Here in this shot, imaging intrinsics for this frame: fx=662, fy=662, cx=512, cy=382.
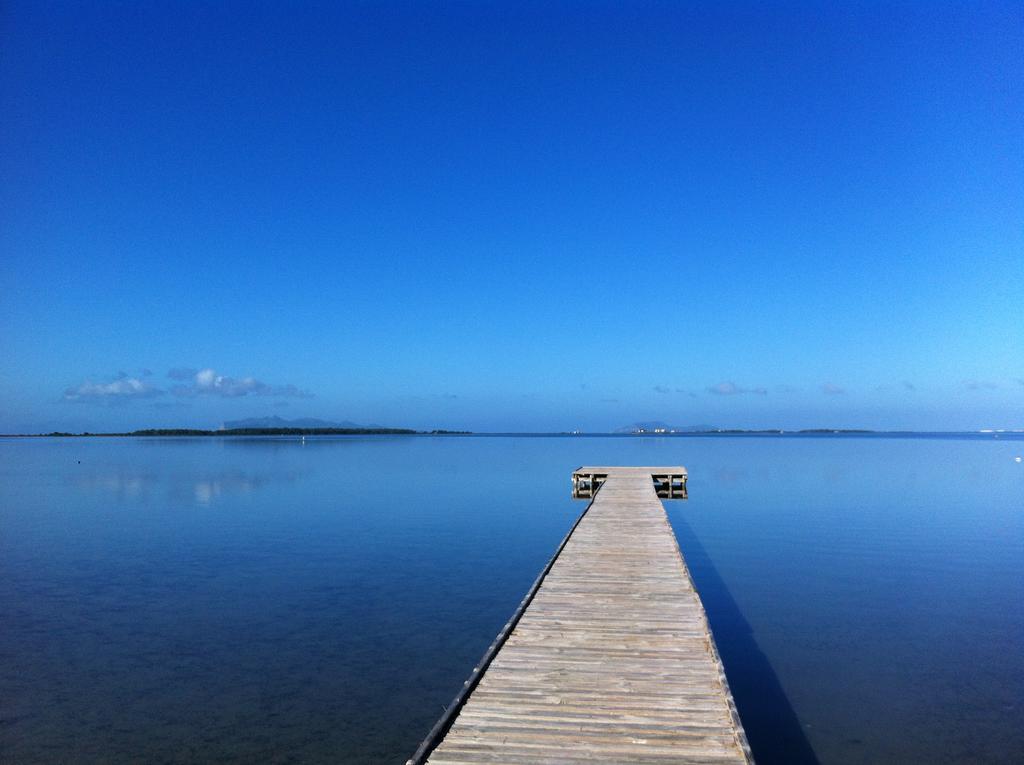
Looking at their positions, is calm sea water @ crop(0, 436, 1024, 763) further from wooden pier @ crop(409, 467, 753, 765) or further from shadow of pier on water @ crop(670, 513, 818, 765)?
wooden pier @ crop(409, 467, 753, 765)

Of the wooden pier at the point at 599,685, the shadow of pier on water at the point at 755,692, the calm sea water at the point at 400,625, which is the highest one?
the wooden pier at the point at 599,685

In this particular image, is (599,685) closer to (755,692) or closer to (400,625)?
(755,692)

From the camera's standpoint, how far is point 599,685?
751 cm

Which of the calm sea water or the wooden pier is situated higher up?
the wooden pier

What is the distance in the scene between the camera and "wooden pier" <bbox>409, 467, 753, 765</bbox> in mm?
6125

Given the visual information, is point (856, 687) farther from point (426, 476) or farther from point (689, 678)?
point (426, 476)

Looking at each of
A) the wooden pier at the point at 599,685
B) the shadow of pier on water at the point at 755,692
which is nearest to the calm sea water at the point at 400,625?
the shadow of pier on water at the point at 755,692

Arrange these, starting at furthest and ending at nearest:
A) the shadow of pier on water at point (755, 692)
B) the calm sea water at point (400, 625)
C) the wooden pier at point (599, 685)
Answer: the calm sea water at point (400, 625) → the shadow of pier on water at point (755, 692) → the wooden pier at point (599, 685)

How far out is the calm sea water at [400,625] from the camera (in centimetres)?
916

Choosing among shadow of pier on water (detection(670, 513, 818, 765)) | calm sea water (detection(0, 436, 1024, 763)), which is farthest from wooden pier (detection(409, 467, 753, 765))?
calm sea water (detection(0, 436, 1024, 763))

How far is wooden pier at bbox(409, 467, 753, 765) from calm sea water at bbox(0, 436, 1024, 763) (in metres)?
1.82

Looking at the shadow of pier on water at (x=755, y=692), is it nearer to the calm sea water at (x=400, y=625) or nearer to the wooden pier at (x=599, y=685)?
the calm sea water at (x=400, y=625)

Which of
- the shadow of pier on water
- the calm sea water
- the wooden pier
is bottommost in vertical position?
the shadow of pier on water

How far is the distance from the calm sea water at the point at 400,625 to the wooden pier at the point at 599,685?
1.82 metres
